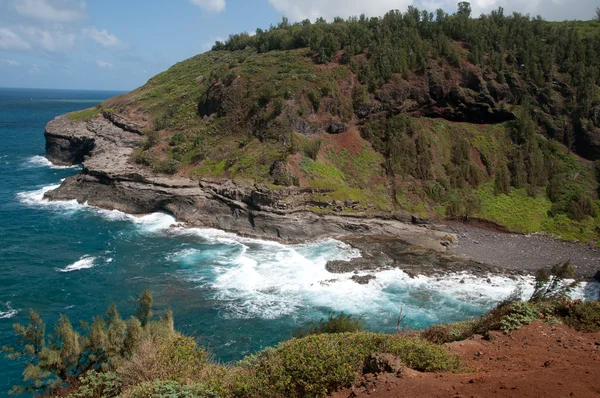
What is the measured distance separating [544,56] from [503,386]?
2412 inches

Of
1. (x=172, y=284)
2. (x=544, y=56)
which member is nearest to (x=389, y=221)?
(x=172, y=284)

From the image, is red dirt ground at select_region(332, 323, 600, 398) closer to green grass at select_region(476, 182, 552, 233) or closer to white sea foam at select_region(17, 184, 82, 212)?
green grass at select_region(476, 182, 552, 233)

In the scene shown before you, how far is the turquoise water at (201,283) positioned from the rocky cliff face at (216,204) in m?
1.68

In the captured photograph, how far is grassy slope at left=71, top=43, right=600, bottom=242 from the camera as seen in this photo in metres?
45.0

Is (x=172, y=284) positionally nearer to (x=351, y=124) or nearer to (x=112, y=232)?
(x=112, y=232)

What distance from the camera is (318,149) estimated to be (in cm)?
4838

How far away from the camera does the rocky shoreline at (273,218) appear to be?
36.5 meters

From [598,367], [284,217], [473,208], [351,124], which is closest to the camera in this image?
[598,367]

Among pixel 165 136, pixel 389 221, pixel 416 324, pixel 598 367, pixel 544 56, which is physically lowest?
pixel 416 324

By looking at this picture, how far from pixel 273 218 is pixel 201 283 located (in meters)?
11.0

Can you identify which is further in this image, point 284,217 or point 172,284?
point 284,217

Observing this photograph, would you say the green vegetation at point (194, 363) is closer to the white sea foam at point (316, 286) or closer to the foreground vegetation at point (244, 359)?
the foreground vegetation at point (244, 359)

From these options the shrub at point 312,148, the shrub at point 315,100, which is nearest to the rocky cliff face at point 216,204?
the shrub at point 312,148

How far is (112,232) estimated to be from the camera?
41625 millimetres
